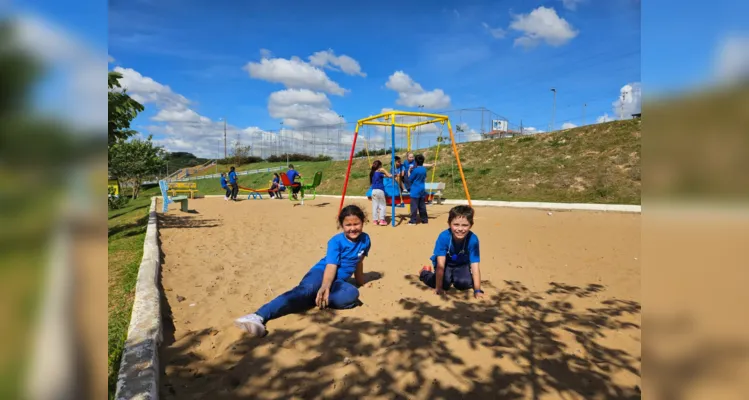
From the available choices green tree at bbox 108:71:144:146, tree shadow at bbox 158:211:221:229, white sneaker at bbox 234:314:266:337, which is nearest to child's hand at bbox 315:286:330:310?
white sneaker at bbox 234:314:266:337

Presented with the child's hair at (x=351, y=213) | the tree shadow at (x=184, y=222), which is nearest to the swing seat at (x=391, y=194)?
the tree shadow at (x=184, y=222)

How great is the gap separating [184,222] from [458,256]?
29.0 ft

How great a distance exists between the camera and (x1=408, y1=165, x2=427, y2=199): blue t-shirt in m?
9.60

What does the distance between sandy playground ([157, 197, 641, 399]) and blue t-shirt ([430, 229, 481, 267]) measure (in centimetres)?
50

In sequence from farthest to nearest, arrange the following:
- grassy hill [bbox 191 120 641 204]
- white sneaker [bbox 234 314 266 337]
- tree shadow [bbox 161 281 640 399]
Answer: grassy hill [bbox 191 120 641 204], white sneaker [bbox 234 314 266 337], tree shadow [bbox 161 281 640 399]

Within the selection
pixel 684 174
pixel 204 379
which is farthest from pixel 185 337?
pixel 684 174

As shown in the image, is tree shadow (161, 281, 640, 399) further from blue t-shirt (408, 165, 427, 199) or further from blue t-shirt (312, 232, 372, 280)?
blue t-shirt (408, 165, 427, 199)

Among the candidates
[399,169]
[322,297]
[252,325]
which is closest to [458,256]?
[322,297]

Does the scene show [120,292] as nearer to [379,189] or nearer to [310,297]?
[310,297]

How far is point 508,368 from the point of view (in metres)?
3.08

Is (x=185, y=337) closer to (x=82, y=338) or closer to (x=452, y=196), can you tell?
(x=82, y=338)

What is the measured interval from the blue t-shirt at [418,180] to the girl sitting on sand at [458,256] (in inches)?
185

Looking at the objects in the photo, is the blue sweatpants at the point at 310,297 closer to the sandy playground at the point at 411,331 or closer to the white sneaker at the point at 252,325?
the sandy playground at the point at 411,331

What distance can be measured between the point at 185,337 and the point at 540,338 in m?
3.08
